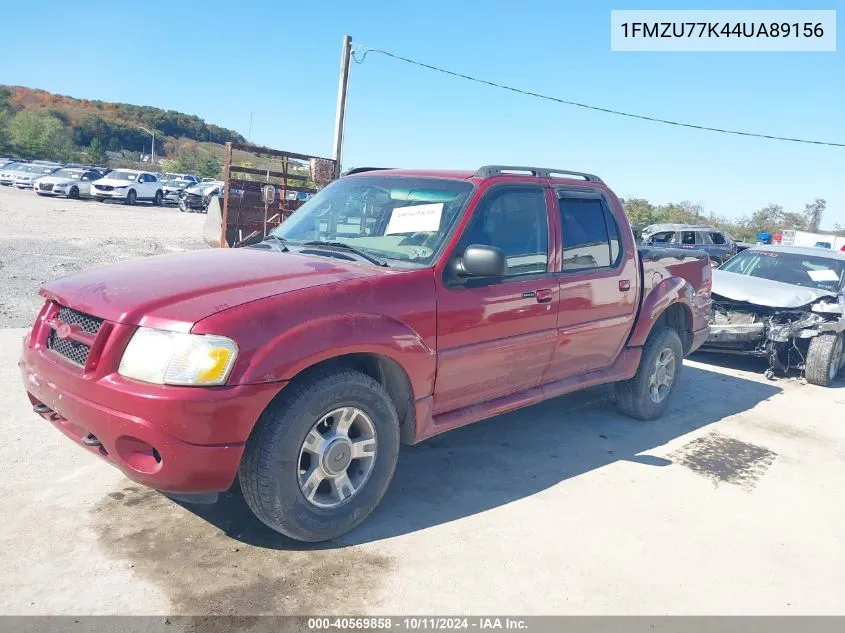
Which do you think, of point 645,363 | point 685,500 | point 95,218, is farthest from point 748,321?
point 95,218

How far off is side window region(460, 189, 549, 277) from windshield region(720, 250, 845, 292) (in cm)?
572

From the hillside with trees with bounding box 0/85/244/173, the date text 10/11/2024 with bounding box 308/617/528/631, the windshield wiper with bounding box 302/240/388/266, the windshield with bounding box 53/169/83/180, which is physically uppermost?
the hillside with trees with bounding box 0/85/244/173

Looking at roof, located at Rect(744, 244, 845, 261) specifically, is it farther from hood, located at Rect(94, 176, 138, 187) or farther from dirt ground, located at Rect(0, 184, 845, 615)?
hood, located at Rect(94, 176, 138, 187)

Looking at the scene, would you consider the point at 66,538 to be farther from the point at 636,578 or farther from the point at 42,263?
the point at 42,263

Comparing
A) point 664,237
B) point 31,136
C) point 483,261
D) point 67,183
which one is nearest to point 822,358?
point 483,261

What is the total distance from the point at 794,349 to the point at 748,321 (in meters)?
0.63

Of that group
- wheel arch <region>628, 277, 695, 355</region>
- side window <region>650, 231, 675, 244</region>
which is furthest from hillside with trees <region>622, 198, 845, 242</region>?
wheel arch <region>628, 277, 695, 355</region>

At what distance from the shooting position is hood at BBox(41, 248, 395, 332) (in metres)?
3.00

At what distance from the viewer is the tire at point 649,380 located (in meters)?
5.64

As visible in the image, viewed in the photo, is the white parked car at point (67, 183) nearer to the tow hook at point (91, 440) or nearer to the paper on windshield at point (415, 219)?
the paper on windshield at point (415, 219)

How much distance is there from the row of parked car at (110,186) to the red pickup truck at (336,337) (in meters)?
29.7

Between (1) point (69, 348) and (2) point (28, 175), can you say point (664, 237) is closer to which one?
(1) point (69, 348)

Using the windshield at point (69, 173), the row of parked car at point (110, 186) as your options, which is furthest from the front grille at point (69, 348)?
the windshield at point (69, 173)

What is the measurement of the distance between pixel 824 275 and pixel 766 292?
40.8 inches
